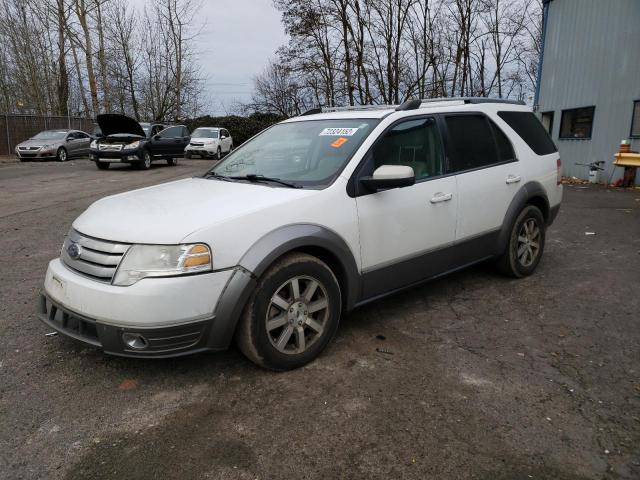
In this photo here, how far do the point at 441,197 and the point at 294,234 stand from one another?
4.79ft

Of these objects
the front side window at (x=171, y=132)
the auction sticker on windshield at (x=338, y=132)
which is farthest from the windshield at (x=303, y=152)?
the front side window at (x=171, y=132)

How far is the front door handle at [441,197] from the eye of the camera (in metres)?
3.84

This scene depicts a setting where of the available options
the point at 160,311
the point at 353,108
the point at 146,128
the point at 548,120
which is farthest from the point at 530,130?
the point at 146,128

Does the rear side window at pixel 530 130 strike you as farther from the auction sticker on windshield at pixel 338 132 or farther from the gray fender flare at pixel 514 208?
the auction sticker on windshield at pixel 338 132

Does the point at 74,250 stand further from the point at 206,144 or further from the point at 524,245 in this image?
the point at 206,144

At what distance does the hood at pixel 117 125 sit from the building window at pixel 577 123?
14.4 meters

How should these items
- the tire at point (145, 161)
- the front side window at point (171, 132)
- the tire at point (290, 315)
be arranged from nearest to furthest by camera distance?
the tire at point (290, 315) < the tire at point (145, 161) < the front side window at point (171, 132)

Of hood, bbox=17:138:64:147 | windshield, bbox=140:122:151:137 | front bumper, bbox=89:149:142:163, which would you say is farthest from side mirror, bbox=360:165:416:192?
hood, bbox=17:138:64:147

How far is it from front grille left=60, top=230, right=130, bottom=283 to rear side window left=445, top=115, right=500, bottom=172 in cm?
274

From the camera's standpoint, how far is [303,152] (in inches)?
150

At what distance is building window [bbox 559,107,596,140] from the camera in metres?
14.8

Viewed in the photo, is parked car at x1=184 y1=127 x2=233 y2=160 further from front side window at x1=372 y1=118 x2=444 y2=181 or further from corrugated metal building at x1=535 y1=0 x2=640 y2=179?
front side window at x1=372 y1=118 x2=444 y2=181

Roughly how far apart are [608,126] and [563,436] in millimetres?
14054

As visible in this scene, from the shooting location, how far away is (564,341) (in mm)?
3578
